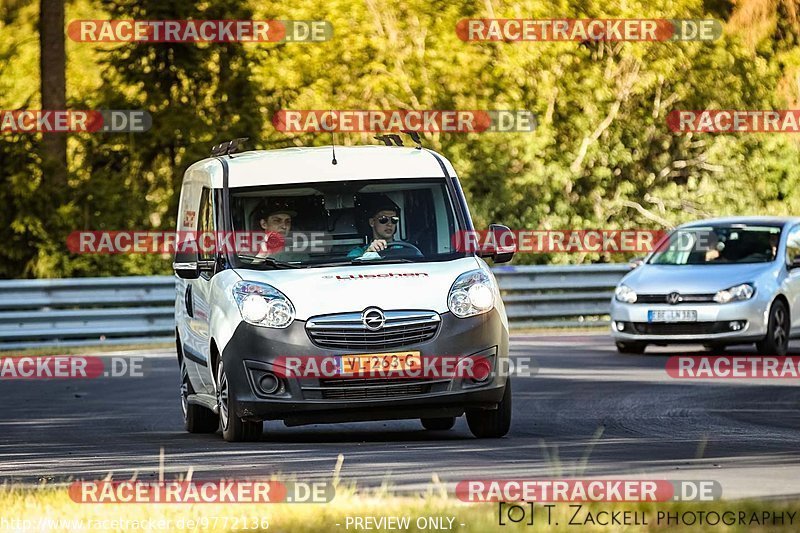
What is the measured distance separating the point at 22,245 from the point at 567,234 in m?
10.9

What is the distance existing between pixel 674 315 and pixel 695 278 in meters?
0.53

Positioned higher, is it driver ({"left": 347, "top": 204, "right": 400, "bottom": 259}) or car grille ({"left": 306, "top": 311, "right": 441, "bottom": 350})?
driver ({"left": 347, "top": 204, "right": 400, "bottom": 259})

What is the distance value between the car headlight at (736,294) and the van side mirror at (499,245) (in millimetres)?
8341

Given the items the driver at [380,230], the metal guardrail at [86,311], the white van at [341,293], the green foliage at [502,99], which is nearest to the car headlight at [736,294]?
the white van at [341,293]

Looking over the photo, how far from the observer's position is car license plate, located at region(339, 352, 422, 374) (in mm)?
12016

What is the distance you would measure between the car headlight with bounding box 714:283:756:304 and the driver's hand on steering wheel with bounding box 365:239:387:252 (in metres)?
8.97

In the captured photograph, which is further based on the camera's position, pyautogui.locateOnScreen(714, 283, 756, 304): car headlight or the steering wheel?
pyautogui.locateOnScreen(714, 283, 756, 304): car headlight

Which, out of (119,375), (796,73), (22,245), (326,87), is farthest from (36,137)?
(796,73)

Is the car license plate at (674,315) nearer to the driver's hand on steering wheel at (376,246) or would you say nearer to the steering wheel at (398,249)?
the steering wheel at (398,249)

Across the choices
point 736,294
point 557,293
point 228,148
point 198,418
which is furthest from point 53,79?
point 198,418

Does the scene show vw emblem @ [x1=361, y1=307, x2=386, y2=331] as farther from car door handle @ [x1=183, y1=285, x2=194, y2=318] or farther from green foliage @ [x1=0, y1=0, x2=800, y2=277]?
green foliage @ [x1=0, y1=0, x2=800, y2=277]

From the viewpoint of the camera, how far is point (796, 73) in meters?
40.7

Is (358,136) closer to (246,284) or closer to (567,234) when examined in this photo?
(567,234)

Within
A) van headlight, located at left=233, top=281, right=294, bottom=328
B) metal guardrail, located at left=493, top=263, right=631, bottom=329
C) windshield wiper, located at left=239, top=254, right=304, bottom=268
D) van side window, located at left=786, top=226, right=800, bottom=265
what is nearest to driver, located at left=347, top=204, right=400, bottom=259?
windshield wiper, located at left=239, top=254, right=304, bottom=268
